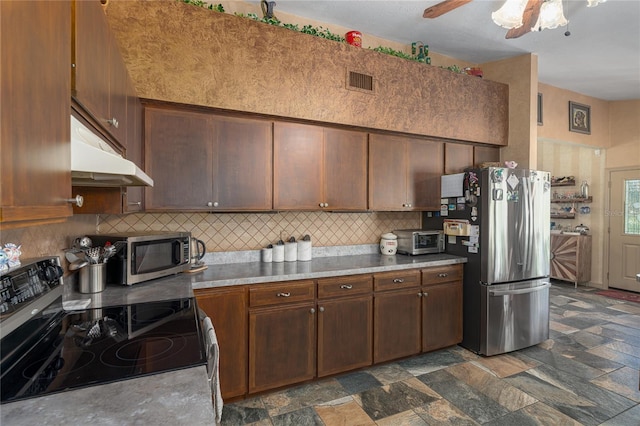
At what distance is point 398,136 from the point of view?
11.0 ft

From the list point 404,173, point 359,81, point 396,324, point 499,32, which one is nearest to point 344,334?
point 396,324

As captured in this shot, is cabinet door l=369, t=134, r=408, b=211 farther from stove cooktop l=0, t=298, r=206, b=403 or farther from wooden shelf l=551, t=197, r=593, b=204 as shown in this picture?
wooden shelf l=551, t=197, r=593, b=204

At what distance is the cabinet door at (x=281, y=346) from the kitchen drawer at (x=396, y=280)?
0.63 meters

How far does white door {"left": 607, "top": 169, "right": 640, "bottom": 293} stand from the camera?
543cm

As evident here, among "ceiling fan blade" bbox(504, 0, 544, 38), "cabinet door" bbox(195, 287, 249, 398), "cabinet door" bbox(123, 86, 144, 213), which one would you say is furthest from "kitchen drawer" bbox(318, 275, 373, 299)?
"ceiling fan blade" bbox(504, 0, 544, 38)

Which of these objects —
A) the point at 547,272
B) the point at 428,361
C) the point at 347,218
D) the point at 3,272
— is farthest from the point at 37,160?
the point at 547,272

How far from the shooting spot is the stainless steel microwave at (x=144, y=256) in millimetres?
2104

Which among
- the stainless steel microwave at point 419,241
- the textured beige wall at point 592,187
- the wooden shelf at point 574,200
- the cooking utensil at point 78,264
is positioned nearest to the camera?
the cooking utensil at point 78,264

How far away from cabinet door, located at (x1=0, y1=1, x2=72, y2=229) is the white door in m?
7.26

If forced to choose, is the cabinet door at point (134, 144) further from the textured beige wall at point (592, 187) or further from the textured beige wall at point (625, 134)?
the textured beige wall at point (625, 134)

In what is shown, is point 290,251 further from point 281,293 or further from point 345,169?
point 345,169

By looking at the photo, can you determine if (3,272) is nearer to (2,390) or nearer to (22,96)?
(2,390)

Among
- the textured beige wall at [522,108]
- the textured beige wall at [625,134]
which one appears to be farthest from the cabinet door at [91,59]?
the textured beige wall at [625,134]

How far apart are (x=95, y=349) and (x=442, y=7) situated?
307 centimetres
